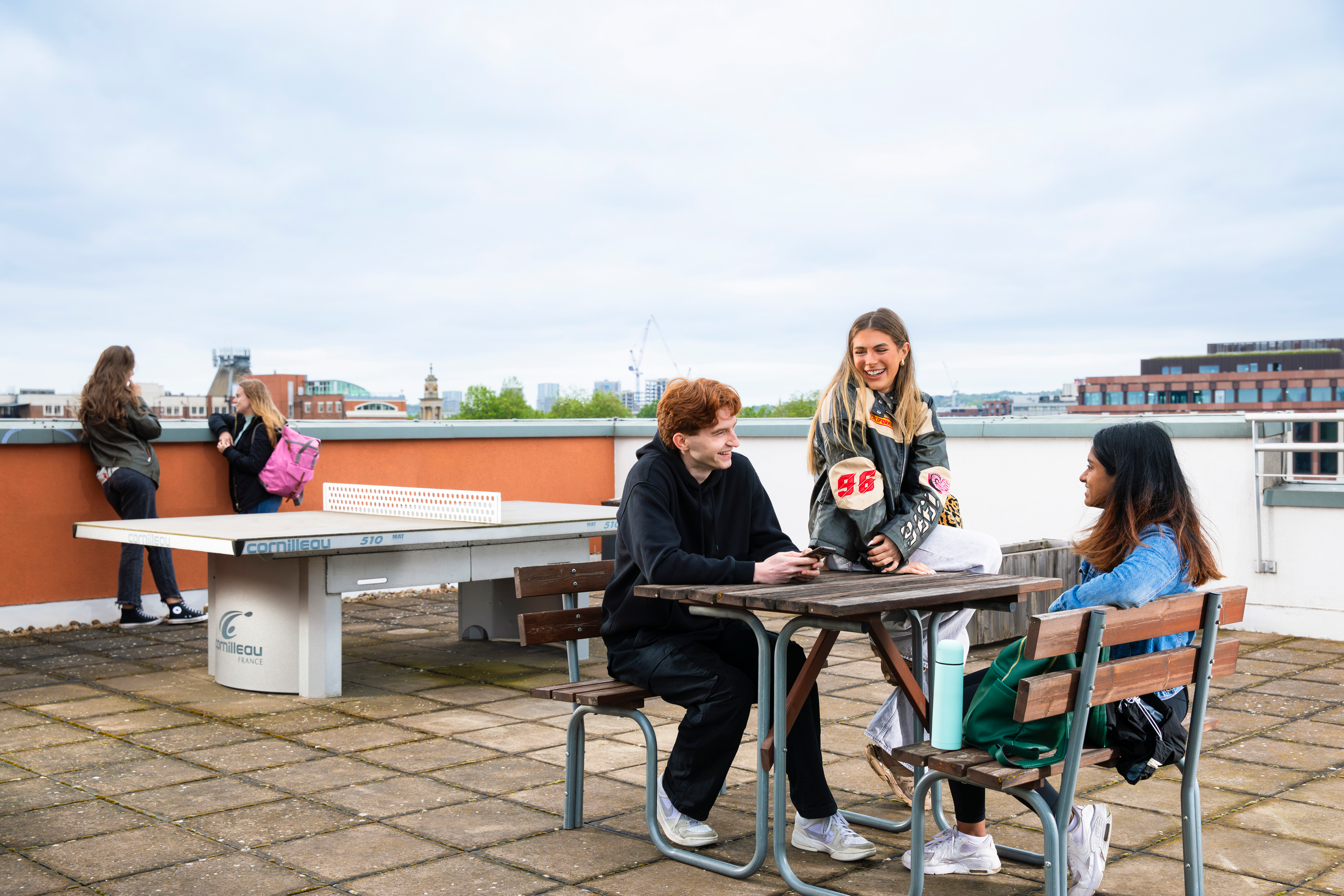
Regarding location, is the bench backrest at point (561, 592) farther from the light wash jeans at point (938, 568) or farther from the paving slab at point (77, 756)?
the paving slab at point (77, 756)

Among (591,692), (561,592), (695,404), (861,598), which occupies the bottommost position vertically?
(591,692)

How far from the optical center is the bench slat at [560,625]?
13.1 feet

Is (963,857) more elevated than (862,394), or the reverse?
(862,394)

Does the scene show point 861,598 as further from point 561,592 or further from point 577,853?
point 561,592

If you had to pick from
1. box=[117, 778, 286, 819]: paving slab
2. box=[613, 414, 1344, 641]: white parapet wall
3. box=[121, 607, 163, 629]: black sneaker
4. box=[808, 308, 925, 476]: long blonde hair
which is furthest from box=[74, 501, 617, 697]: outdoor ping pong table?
box=[613, 414, 1344, 641]: white parapet wall

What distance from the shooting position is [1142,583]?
10.1ft

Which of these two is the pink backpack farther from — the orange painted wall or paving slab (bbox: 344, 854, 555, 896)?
paving slab (bbox: 344, 854, 555, 896)

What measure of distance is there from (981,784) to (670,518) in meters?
1.27

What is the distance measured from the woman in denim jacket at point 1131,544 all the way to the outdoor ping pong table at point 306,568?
3.25 metres

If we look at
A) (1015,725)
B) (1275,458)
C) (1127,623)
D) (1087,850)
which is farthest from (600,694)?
(1275,458)

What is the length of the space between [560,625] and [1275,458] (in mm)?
5826

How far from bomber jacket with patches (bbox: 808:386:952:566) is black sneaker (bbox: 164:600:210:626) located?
572cm

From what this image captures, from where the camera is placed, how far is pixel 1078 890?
325 cm

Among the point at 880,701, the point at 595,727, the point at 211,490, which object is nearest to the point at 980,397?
the point at 880,701
